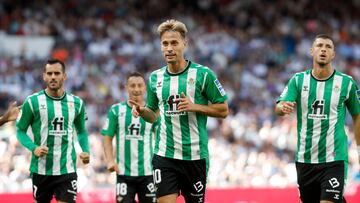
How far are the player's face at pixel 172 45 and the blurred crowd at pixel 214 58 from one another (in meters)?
6.88

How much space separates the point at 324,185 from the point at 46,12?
675 inches

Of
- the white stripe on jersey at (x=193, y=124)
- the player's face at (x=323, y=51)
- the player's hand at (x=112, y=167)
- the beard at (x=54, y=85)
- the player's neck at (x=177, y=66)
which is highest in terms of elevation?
the player's face at (x=323, y=51)

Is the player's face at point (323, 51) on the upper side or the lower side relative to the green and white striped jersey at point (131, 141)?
upper

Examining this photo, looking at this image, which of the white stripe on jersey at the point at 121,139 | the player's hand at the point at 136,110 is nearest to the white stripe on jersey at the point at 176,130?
the player's hand at the point at 136,110

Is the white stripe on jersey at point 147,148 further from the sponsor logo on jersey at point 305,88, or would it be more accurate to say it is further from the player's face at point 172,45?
the player's face at point 172,45

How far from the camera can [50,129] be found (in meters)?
10.5

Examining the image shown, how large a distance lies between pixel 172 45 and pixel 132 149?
9.92 feet

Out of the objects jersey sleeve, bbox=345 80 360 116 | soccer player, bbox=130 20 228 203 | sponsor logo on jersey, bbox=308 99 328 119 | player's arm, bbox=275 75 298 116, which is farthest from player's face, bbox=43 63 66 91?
jersey sleeve, bbox=345 80 360 116

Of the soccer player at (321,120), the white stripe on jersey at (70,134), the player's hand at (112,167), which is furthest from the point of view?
the player's hand at (112,167)

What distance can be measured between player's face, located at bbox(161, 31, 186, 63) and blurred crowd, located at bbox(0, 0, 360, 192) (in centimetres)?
688

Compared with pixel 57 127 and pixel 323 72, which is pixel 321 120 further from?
pixel 57 127

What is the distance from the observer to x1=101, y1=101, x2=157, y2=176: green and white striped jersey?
11.7 meters

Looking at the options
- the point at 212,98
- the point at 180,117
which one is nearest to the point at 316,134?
the point at 212,98

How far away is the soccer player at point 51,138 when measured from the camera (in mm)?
10477
